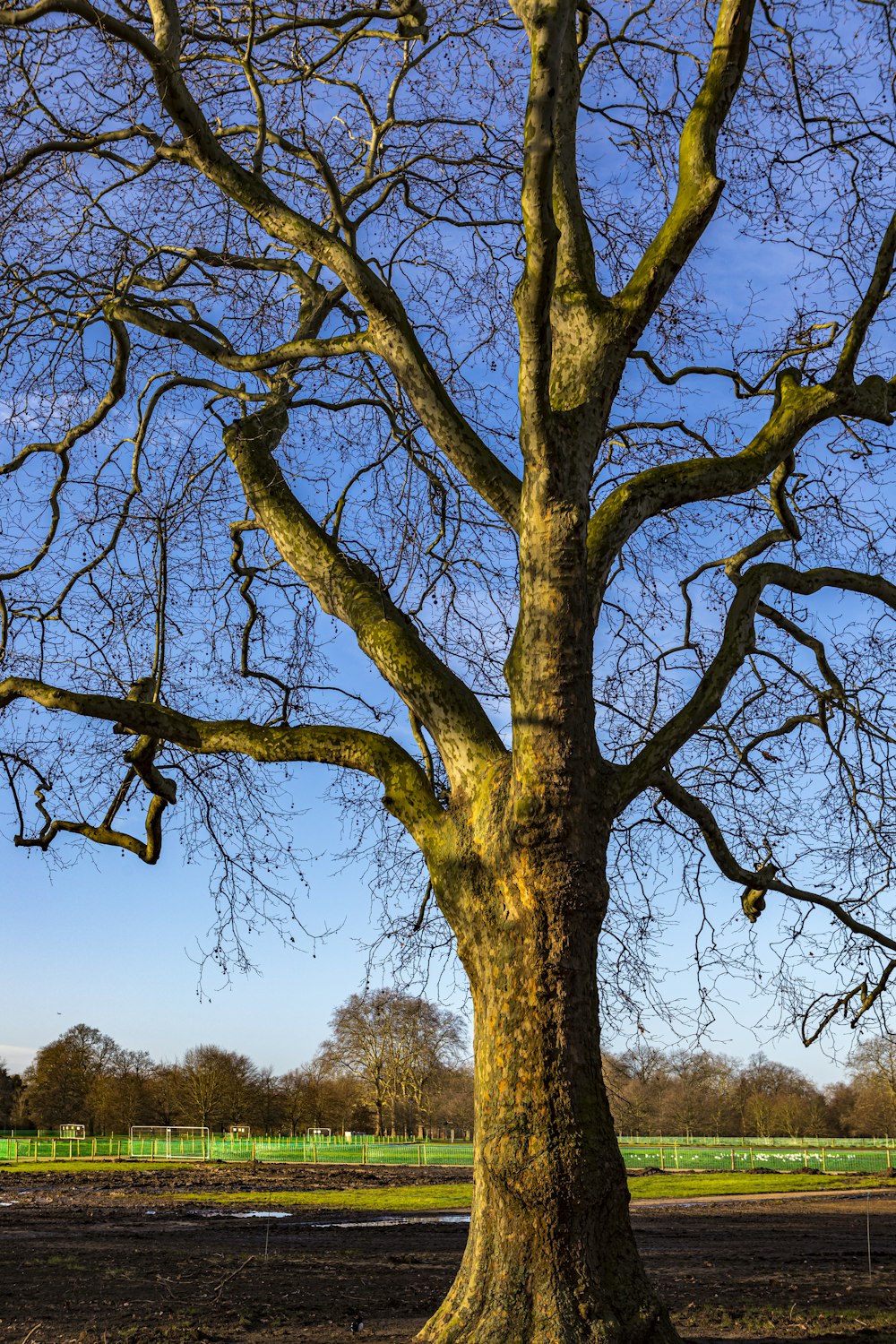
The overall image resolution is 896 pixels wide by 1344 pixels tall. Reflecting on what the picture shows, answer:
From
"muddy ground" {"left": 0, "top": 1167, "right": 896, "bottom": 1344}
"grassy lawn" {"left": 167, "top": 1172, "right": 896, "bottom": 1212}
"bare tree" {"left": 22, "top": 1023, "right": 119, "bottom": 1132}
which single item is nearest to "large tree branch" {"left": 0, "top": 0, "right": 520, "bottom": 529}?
"muddy ground" {"left": 0, "top": 1167, "right": 896, "bottom": 1344}

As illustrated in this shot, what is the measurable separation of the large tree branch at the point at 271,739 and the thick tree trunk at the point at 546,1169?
117 cm

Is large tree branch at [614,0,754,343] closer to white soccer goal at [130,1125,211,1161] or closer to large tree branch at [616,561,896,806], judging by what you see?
large tree branch at [616,561,896,806]

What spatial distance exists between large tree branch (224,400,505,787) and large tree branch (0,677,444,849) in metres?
0.29

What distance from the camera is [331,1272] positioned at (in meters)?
9.91

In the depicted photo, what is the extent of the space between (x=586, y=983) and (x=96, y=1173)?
30269 millimetres

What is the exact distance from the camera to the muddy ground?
687cm

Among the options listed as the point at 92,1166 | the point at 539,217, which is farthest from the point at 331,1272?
the point at 92,1166

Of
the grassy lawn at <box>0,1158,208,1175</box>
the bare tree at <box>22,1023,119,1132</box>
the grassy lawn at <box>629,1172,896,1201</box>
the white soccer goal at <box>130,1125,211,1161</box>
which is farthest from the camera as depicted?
the bare tree at <box>22,1023,119,1132</box>

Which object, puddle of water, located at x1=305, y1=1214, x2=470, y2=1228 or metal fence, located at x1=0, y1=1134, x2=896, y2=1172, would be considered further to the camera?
metal fence, located at x1=0, y1=1134, x2=896, y2=1172

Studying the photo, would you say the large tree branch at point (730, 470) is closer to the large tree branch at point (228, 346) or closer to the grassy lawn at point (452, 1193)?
the large tree branch at point (228, 346)

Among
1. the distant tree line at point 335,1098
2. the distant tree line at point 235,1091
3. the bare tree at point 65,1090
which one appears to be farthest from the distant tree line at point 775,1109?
the bare tree at point 65,1090

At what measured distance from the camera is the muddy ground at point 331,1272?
6867mm

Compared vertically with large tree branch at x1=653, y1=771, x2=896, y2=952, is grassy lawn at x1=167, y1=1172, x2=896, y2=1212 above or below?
below

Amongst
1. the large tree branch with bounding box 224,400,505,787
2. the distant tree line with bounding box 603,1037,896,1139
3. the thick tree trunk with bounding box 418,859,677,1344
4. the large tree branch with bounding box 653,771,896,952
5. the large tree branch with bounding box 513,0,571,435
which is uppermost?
the large tree branch with bounding box 513,0,571,435
